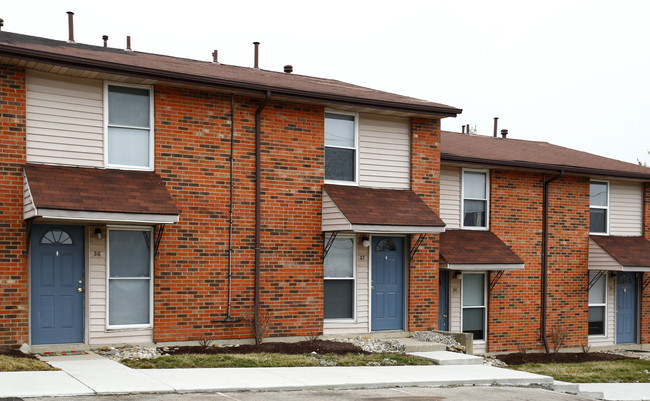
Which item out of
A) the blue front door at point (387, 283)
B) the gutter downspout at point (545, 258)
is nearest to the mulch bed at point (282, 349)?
the blue front door at point (387, 283)

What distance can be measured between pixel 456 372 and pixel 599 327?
1015cm

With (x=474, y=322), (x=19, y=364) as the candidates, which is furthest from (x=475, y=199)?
(x=19, y=364)

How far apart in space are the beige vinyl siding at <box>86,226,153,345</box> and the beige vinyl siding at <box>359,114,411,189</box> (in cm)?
576

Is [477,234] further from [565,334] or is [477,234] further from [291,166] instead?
[291,166]

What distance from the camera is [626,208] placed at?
2256 cm

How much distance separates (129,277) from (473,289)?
9043 millimetres

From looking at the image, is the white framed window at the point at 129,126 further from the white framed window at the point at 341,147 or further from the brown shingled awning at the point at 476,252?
the brown shingled awning at the point at 476,252

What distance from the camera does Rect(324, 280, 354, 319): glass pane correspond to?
1658 cm

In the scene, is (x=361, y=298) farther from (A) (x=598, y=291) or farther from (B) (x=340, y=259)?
(A) (x=598, y=291)

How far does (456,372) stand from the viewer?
43.5 feet

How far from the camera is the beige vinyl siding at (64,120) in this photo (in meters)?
13.6

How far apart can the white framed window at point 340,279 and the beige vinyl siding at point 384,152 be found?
1.42 m

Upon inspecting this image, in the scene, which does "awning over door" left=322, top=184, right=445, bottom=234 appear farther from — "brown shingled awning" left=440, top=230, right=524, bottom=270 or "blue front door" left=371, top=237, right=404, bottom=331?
"brown shingled awning" left=440, top=230, right=524, bottom=270

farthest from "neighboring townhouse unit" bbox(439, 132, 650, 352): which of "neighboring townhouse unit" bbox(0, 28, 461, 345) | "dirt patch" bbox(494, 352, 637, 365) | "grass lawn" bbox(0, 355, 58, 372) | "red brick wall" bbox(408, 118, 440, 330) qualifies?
"grass lawn" bbox(0, 355, 58, 372)
